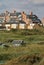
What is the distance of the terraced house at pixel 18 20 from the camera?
263ft

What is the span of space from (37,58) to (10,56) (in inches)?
182

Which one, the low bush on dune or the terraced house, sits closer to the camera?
the low bush on dune

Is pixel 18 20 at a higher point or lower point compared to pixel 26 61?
lower

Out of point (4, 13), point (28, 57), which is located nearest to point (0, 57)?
point (28, 57)

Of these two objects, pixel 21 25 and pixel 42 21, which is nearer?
pixel 21 25

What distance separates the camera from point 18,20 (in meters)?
86.9

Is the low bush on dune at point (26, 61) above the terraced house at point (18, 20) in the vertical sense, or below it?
above

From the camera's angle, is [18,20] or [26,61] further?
[18,20]

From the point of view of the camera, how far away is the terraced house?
263 ft

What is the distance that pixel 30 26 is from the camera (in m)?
77.8

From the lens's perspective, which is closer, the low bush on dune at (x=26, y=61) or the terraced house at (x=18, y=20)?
the low bush on dune at (x=26, y=61)

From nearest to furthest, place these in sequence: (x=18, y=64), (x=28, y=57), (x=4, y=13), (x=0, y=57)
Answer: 1. (x=18, y=64)
2. (x=28, y=57)
3. (x=0, y=57)
4. (x=4, y=13)

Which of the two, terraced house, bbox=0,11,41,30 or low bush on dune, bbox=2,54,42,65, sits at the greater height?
low bush on dune, bbox=2,54,42,65

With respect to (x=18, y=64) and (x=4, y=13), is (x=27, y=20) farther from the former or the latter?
(x=18, y=64)
